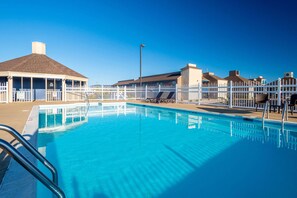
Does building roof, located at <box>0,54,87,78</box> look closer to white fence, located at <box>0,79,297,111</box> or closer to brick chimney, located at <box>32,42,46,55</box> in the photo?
brick chimney, located at <box>32,42,46,55</box>

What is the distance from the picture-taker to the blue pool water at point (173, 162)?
2881 millimetres

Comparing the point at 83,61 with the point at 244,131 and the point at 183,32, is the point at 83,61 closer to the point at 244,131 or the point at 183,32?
the point at 183,32

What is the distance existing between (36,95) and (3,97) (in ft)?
8.90

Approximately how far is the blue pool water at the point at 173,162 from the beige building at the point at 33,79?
12.9 m

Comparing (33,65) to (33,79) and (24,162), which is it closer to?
(33,79)

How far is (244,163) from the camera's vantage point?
388 centimetres

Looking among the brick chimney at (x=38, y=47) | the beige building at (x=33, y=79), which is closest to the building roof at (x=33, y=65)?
the beige building at (x=33, y=79)

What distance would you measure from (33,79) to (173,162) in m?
19.8

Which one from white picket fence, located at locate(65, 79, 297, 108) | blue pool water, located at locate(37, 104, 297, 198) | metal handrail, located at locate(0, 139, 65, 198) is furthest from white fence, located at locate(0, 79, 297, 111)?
metal handrail, located at locate(0, 139, 65, 198)

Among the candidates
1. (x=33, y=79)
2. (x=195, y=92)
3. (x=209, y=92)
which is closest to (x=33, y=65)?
(x=33, y=79)

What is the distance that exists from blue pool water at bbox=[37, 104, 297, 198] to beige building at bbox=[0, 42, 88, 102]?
12.9 metres

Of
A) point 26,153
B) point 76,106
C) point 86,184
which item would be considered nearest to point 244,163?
point 86,184

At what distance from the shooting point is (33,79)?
18906 mm

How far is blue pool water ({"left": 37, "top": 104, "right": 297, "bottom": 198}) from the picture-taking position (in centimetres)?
288
